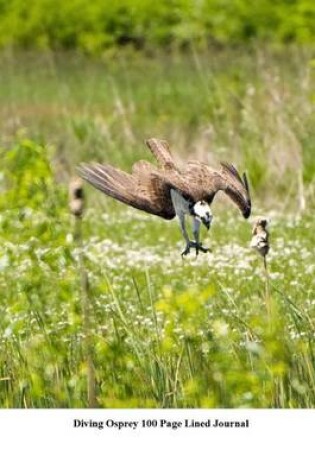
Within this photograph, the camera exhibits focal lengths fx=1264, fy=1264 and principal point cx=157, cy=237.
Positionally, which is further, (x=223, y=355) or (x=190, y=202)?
(x=223, y=355)

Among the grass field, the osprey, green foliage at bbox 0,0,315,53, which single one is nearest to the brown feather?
the osprey

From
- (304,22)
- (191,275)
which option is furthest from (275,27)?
(191,275)

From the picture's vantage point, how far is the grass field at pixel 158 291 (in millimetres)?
3600

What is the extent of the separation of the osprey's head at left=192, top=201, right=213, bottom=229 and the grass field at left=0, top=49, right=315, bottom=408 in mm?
257

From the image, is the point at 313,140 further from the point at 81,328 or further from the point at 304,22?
the point at 304,22

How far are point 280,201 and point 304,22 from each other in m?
5.49

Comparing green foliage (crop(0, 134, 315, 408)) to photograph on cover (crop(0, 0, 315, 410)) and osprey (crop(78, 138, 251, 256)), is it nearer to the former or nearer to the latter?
photograph on cover (crop(0, 0, 315, 410))

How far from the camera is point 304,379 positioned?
368cm

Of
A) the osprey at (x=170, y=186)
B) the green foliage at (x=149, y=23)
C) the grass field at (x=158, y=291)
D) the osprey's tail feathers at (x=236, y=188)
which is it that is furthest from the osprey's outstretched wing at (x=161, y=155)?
the green foliage at (x=149, y=23)

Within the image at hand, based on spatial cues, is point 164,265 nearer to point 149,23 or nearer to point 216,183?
point 216,183

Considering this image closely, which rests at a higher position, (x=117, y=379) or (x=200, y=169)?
(x=200, y=169)

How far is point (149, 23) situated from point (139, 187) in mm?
10292

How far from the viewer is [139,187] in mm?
3234
